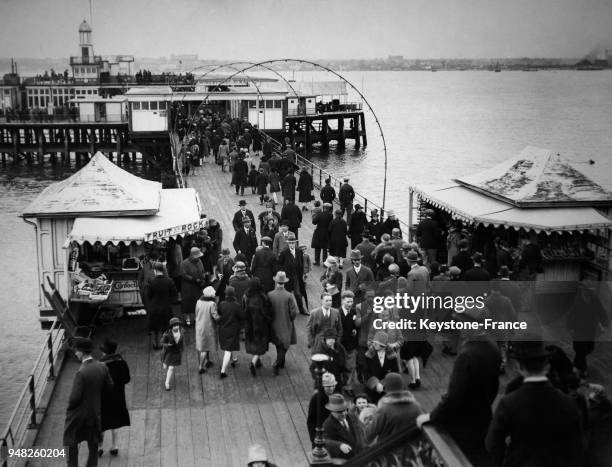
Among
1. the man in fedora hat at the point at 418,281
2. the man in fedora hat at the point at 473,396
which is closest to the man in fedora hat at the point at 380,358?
the man in fedora hat at the point at 418,281

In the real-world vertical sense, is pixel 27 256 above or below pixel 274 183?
below

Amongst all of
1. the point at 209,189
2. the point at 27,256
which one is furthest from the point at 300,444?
the point at 27,256

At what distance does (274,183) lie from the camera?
24703mm

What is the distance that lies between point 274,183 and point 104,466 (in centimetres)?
1598

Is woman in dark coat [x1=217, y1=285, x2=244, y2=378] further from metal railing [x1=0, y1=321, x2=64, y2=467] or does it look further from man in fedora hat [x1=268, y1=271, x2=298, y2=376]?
metal railing [x1=0, y1=321, x2=64, y2=467]

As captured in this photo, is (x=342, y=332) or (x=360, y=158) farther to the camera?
(x=360, y=158)

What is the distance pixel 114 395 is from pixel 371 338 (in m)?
3.26

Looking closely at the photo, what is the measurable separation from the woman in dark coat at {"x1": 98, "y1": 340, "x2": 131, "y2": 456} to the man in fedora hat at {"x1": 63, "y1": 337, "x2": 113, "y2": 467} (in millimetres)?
414

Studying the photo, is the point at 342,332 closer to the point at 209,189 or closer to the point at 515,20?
the point at 209,189

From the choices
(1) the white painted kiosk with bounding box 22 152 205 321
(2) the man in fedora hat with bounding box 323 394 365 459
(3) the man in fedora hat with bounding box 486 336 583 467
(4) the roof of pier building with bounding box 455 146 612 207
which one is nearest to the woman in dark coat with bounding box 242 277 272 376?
(1) the white painted kiosk with bounding box 22 152 205 321

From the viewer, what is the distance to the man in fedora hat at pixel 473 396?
18.1 feet

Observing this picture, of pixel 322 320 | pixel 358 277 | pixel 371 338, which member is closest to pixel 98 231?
pixel 358 277

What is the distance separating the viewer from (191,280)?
1357 cm

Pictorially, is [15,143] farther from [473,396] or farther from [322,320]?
[473,396]
